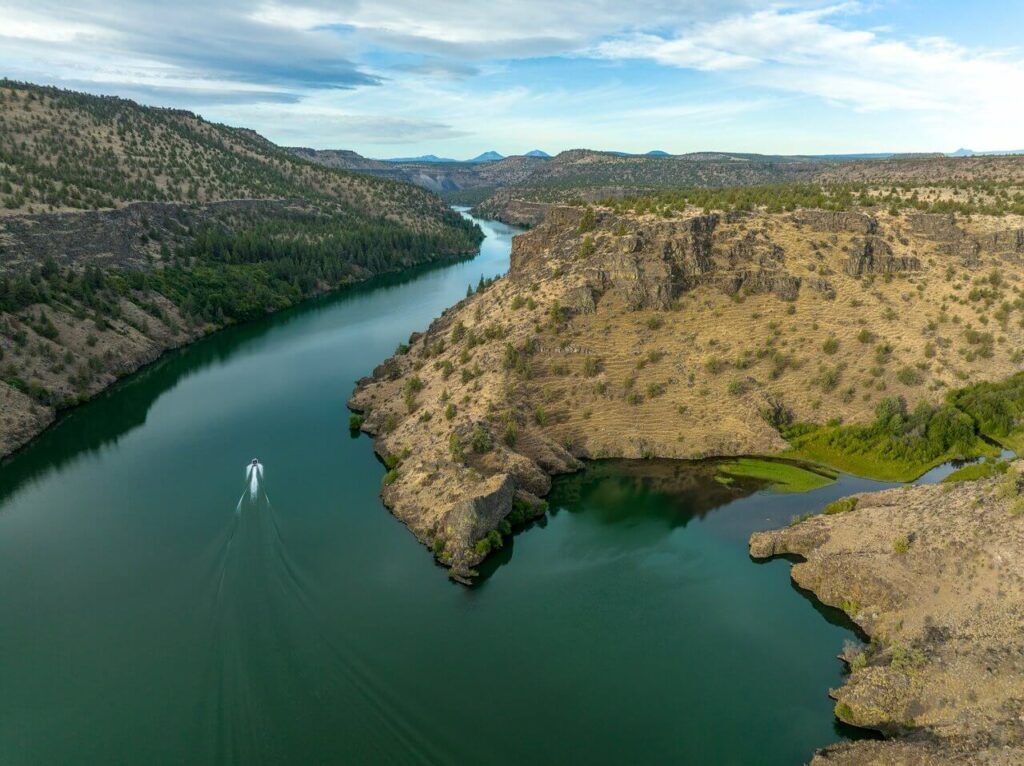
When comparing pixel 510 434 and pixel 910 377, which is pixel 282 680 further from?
pixel 910 377

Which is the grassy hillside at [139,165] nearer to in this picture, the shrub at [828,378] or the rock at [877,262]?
the shrub at [828,378]

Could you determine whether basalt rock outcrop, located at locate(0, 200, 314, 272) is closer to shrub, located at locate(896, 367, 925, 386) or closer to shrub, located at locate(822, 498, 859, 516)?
shrub, located at locate(822, 498, 859, 516)

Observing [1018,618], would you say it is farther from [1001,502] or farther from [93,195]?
[93,195]

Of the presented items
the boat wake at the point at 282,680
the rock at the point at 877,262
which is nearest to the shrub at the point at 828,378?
the rock at the point at 877,262

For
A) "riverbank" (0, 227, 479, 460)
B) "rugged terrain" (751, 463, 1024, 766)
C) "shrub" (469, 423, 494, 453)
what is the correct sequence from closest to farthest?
1. "rugged terrain" (751, 463, 1024, 766)
2. "shrub" (469, 423, 494, 453)
3. "riverbank" (0, 227, 479, 460)

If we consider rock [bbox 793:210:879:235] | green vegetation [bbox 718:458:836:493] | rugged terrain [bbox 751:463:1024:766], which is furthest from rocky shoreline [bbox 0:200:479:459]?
rock [bbox 793:210:879:235]

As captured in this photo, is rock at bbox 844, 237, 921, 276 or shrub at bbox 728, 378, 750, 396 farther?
rock at bbox 844, 237, 921, 276
